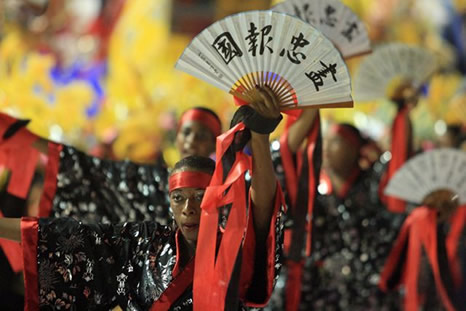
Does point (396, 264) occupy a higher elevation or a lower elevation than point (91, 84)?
lower

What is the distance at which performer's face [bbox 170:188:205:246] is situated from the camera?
9.93ft

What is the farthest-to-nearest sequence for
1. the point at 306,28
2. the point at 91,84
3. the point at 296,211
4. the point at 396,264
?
the point at 91,84
the point at 396,264
the point at 296,211
the point at 306,28

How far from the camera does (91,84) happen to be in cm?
1145

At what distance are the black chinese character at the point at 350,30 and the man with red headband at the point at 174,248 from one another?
124cm

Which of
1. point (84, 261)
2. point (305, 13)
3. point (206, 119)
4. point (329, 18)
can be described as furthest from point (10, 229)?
point (329, 18)

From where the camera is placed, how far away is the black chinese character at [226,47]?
2.82 meters

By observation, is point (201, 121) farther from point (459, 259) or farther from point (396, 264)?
point (459, 259)

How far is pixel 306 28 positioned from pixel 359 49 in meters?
1.37

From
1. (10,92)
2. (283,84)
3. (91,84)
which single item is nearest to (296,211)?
(283,84)

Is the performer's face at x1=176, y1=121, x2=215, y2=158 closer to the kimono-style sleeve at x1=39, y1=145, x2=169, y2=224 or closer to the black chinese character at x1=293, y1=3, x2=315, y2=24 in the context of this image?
the kimono-style sleeve at x1=39, y1=145, x2=169, y2=224

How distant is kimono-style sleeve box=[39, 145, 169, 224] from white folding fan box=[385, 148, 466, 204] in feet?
4.43

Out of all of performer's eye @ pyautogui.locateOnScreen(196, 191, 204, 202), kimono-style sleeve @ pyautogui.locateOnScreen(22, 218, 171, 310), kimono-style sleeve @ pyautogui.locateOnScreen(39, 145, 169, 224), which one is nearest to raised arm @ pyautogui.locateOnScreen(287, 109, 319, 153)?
kimono-style sleeve @ pyautogui.locateOnScreen(39, 145, 169, 224)

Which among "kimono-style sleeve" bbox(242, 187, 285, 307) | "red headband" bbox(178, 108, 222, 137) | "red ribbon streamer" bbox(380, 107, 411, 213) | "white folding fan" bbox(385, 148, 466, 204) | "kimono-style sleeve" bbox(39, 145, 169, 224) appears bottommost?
"kimono-style sleeve" bbox(242, 187, 285, 307)

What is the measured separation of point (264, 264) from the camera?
2.89m
